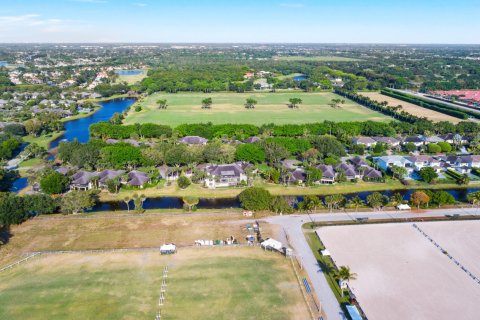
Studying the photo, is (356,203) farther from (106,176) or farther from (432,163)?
(106,176)

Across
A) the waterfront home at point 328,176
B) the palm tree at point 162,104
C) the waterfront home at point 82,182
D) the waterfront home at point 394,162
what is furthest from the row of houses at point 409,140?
the palm tree at point 162,104

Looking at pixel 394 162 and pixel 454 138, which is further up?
pixel 454 138

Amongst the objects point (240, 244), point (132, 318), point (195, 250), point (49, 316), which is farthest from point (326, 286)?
point (49, 316)

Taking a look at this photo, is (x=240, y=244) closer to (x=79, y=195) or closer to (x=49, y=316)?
(x=49, y=316)

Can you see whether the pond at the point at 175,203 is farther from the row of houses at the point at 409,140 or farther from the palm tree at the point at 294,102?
the palm tree at the point at 294,102

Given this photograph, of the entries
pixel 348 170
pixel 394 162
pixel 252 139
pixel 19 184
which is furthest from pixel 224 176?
pixel 19 184

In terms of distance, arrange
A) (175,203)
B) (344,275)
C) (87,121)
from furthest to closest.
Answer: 1. (87,121)
2. (175,203)
3. (344,275)
